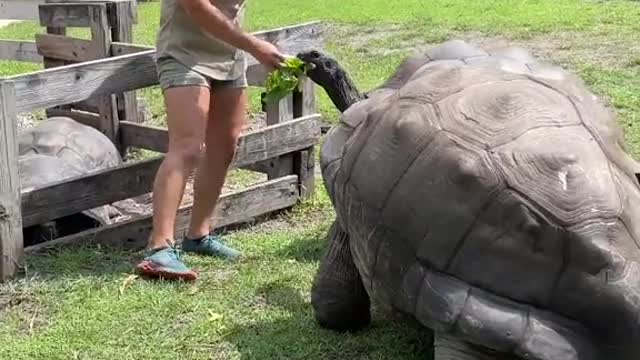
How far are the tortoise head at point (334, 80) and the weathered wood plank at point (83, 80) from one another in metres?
0.67

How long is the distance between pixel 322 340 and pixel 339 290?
215 millimetres

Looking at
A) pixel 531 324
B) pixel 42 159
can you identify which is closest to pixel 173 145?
pixel 42 159

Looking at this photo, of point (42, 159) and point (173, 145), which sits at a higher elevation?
point (173, 145)

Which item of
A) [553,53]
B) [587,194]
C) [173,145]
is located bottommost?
[553,53]

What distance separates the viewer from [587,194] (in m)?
2.95

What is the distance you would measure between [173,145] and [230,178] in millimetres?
1899

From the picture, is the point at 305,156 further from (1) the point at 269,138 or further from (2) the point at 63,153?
(2) the point at 63,153

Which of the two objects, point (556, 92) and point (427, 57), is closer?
point (556, 92)

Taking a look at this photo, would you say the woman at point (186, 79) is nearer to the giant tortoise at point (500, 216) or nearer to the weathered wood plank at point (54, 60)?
the giant tortoise at point (500, 216)

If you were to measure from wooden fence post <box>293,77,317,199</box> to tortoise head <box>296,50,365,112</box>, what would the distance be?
85 centimetres

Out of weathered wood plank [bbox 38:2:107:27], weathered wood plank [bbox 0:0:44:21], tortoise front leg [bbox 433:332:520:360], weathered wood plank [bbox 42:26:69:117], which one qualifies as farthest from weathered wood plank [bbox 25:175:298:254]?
weathered wood plank [bbox 0:0:44:21]

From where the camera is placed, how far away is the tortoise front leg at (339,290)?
13.1ft

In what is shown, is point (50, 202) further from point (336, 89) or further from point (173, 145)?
point (336, 89)

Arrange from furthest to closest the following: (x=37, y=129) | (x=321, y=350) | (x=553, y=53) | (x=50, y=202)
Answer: (x=553, y=53) < (x=37, y=129) < (x=50, y=202) < (x=321, y=350)
